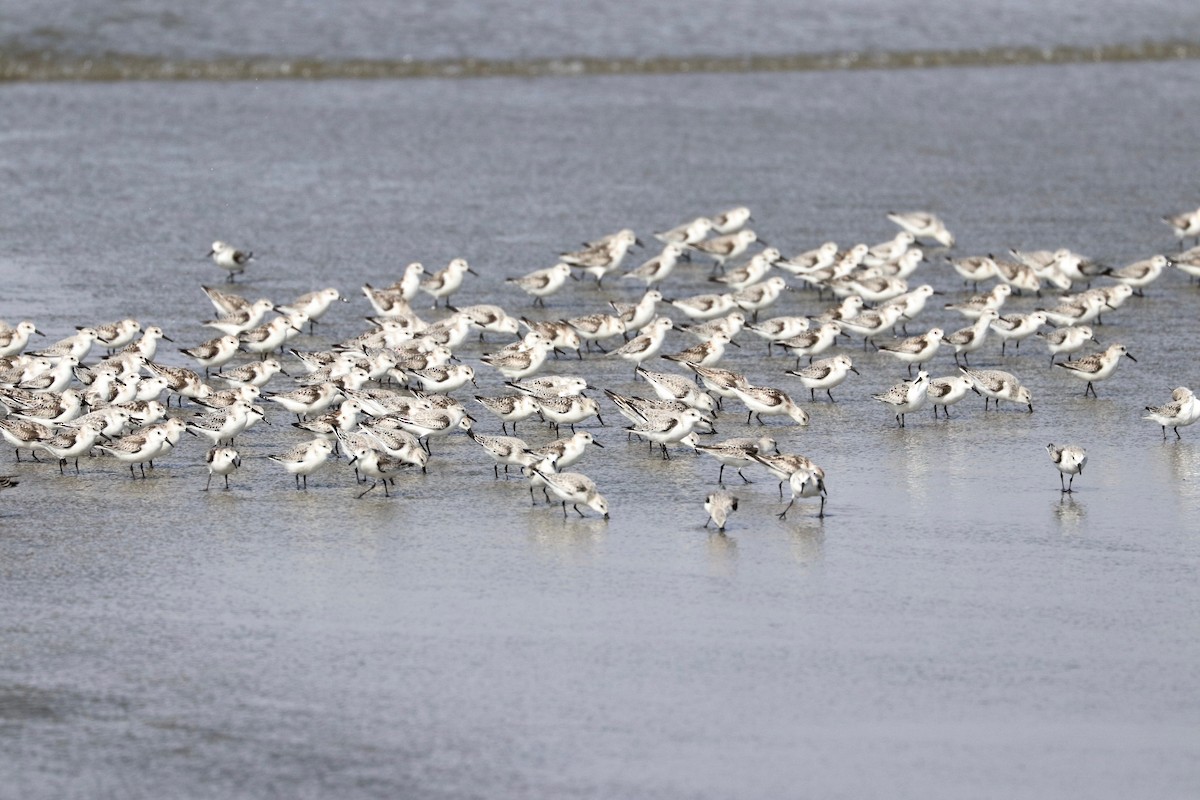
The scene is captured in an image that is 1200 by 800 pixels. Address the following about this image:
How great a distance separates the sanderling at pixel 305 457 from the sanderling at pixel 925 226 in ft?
31.5

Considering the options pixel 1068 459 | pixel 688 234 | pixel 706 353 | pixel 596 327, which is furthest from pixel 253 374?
pixel 688 234

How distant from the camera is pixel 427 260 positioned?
19.0 meters

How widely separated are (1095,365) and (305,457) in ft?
19.9

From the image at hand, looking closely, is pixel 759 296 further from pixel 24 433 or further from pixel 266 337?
pixel 24 433

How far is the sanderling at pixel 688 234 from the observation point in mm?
19516

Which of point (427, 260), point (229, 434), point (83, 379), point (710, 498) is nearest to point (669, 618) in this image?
point (710, 498)

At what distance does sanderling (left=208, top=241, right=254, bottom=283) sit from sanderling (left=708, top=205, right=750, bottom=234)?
4867mm

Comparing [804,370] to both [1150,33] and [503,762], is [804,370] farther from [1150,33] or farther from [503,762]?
[1150,33]

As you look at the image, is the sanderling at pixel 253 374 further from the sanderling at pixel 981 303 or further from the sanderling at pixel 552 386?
the sanderling at pixel 981 303

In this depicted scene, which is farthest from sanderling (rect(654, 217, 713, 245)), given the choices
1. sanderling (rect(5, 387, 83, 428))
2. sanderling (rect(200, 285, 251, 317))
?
sanderling (rect(5, 387, 83, 428))

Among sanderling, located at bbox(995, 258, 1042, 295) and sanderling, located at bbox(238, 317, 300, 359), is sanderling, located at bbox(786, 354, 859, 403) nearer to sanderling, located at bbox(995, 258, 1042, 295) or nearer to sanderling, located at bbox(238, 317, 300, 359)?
sanderling, located at bbox(238, 317, 300, 359)

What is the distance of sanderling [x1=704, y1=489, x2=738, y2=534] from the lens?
10.8 meters

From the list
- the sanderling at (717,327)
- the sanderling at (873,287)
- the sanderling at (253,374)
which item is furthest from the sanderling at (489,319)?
the sanderling at (873,287)

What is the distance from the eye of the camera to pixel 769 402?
13.3 meters
